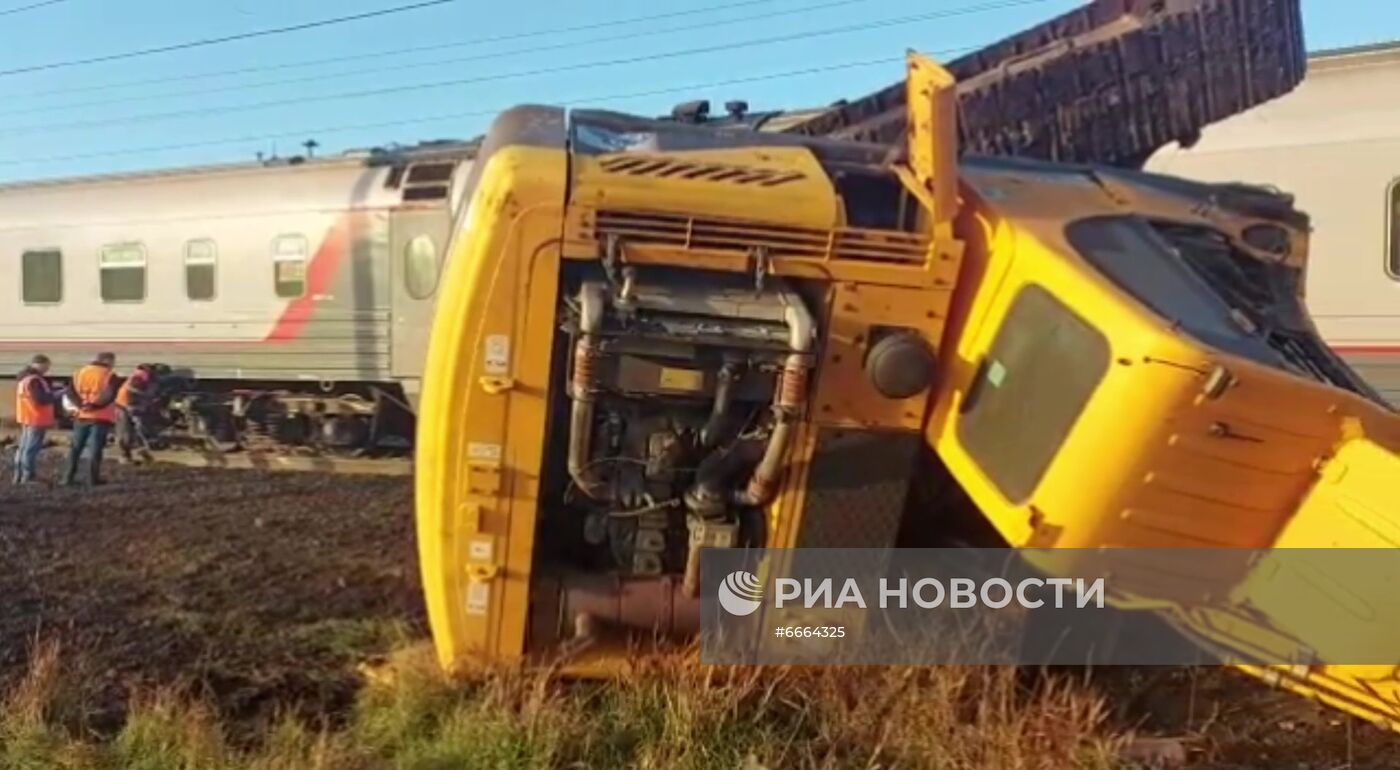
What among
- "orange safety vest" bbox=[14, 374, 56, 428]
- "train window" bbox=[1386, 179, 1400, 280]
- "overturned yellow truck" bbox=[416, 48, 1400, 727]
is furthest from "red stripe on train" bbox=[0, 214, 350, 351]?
"overturned yellow truck" bbox=[416, 48, 1400, 727]

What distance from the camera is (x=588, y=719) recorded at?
4473 millimetres

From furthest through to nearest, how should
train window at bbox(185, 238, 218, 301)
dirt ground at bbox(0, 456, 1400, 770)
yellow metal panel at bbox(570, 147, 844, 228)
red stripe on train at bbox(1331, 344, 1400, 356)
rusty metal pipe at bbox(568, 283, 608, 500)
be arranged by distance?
train window at bbox(185, 238, 218, 301), red stripe on train at bbox(1331, 344, 1400, 356), dirt ground at bbox(0, 456, 1400, 770), yellow metal panel at bbox(570, 147, 844, 228), rusty metal pipe at bbox(568, 283, 608, 500)

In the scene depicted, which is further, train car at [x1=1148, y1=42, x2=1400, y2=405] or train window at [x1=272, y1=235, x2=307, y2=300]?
train window at [x1=272, y1=235, x2=307, y2=300]

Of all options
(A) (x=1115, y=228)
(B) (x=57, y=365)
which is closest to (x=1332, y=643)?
(A) (x=1115, y=228)

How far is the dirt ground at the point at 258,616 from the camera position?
479 centimetres

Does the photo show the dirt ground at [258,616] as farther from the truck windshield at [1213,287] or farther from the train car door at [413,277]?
the train car door at [413,277]

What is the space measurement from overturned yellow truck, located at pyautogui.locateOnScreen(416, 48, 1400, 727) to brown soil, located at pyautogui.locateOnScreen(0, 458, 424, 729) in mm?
1161

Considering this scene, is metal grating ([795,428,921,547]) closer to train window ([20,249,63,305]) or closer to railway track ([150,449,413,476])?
railway track ([150,449,413,476])

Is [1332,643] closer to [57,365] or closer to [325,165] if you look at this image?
[325,165]

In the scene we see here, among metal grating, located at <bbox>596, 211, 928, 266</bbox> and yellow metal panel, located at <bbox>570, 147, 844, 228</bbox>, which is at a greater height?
yellow metal panel, located at <bbox>570, 147, 844, 228</bbox>

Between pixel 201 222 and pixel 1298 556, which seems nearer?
pixel 1298 556

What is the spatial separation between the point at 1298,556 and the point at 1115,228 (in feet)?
3.59

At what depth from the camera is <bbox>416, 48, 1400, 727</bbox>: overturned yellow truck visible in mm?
3963

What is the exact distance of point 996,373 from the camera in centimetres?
432
